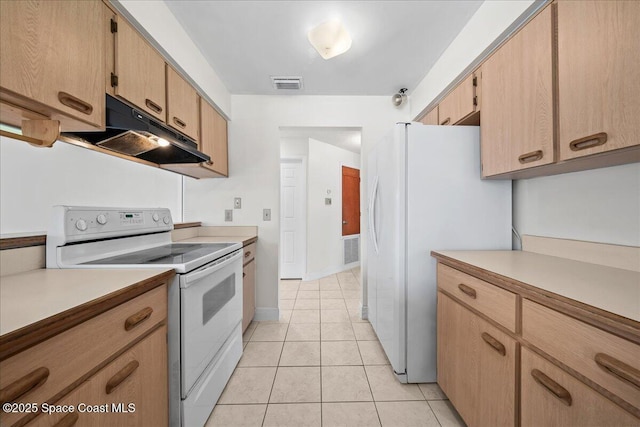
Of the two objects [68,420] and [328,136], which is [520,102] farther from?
A: [328,136]

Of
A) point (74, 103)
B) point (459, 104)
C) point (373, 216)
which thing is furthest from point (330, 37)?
point (74, 103)

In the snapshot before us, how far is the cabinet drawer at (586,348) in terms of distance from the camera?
0.56m

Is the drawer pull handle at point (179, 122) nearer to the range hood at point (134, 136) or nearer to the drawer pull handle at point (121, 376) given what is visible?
the range hood at point (134, 136)

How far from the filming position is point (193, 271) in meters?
1.18

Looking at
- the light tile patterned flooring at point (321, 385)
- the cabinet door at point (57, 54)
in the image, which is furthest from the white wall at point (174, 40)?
the light tile patterned flooring at point (321, 385)

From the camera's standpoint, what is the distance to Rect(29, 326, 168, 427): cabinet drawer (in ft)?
2.21

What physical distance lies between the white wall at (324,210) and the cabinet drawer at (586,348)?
10.8ft

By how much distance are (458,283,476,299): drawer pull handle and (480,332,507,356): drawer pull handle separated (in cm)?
16

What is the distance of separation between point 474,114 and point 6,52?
7.10ft

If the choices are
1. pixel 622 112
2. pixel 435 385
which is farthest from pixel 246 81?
pixel 435 385

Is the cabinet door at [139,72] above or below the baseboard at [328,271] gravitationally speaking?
above

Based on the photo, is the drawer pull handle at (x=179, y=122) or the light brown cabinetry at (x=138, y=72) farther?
the drawer pull handle at (x=179, y=122)

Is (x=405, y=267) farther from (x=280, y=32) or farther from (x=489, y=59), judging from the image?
(x=280, y=32)

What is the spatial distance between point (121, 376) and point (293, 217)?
330cm
